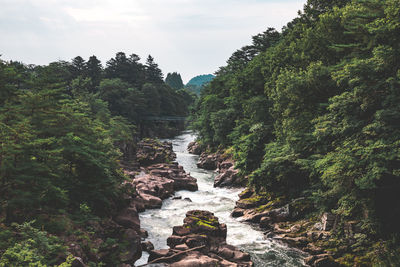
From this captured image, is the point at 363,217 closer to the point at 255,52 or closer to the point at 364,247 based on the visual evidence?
the point at 364,247

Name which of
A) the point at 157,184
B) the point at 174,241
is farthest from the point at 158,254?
the point at 157,184

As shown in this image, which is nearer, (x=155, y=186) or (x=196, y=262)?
(x=196, y=262)

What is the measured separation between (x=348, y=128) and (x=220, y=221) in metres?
13.1

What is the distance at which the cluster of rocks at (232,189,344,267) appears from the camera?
60.5ft

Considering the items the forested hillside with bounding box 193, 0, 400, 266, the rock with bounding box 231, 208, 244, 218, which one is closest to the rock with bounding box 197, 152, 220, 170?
the forested hillside with bounding box 193, 0, 400, 266

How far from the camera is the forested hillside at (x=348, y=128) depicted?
595 inches

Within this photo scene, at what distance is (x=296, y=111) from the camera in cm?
2378

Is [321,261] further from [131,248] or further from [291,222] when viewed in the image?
[131,248]

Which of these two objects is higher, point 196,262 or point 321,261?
point 196,262

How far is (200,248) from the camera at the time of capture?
58.1ft

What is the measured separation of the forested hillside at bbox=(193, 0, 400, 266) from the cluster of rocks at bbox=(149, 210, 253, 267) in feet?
20.8

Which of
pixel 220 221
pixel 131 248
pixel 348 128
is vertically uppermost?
pixel 348 128

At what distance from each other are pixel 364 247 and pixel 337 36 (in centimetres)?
1538

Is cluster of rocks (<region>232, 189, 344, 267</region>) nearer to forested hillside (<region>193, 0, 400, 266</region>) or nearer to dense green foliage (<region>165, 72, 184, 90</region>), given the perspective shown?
forested hillside (<region>193, 0, 400, 266</region>)
